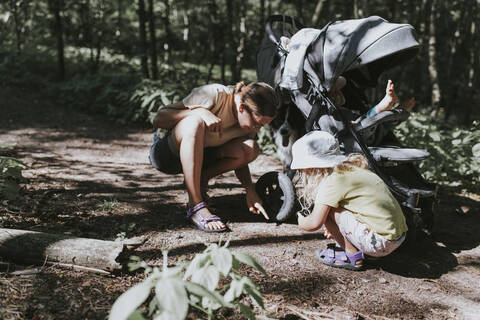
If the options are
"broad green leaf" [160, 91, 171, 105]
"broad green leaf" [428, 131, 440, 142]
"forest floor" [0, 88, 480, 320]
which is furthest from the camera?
"broad green leaf" [160, 91, 171, 105]

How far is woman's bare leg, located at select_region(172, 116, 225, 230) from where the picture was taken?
2.91 m

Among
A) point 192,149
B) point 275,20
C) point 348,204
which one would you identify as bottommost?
point 348,204

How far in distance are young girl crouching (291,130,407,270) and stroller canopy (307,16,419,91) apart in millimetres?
791

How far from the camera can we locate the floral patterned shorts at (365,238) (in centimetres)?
243

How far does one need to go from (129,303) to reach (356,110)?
10.1 feet

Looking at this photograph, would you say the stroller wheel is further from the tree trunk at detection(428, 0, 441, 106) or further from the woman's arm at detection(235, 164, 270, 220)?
the tree trunk at detection(428, 0, 441, 106)

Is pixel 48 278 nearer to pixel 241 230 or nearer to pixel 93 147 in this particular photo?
pixel 241 230

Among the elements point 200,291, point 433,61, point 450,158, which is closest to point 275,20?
point 450,158

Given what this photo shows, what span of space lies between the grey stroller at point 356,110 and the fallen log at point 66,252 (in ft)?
4.97

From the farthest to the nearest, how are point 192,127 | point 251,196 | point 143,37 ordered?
point 143,37, point 251,196, point 192,127

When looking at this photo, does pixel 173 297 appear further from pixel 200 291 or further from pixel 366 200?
pixel 366 200

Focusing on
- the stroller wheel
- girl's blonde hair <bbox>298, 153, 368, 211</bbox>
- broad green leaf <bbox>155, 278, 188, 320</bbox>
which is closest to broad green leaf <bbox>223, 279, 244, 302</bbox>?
broad green leaf <bbox>155, 278, 188, 320</bbox>

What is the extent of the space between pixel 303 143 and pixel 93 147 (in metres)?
4.18

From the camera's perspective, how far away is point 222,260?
137 cm
